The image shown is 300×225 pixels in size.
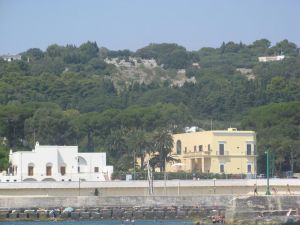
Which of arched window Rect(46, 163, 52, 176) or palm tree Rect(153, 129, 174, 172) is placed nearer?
arched window Rect(46, 163, 52, 176)

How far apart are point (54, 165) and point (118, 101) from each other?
4928 cm

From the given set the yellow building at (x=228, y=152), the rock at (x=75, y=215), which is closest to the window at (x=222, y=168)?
the yellow building at (x=228, y=152)

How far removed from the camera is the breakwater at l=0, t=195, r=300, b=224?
182 ft

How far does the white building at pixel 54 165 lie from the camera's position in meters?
76.2

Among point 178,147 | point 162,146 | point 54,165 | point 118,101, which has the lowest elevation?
point 54,165

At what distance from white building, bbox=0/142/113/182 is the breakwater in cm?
1123

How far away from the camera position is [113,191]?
69.4 m

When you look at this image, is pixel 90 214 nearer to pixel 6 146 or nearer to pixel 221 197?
pixel 221 197

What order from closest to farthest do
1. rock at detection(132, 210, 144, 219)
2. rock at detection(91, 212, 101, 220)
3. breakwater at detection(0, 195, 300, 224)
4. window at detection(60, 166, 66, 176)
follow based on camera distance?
breakwater at detection(0, 195, 300, 224)
rock at detection(132, 210, 144, 219)
rock at detection(91, 212, 101, 220)
window at detection(60, 166, 66, 176)

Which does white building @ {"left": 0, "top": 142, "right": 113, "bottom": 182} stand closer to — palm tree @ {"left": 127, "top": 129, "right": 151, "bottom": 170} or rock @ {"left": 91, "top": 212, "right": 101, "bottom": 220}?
palm tree @ {"left": 127, "top": 129, "right": 151, "bottom": 170}

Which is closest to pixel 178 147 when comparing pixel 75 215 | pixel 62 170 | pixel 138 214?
pixel 62 170

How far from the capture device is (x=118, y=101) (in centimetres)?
12562

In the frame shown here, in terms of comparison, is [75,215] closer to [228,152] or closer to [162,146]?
[162,146]

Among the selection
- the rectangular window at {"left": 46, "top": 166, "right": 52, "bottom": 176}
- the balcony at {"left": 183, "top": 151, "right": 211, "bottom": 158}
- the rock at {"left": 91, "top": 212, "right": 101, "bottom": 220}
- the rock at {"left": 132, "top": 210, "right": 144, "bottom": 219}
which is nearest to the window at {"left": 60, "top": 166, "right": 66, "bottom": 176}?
the rectangular window at {"left": 46, "top": 166, "right": 52, "bottom": 176}
